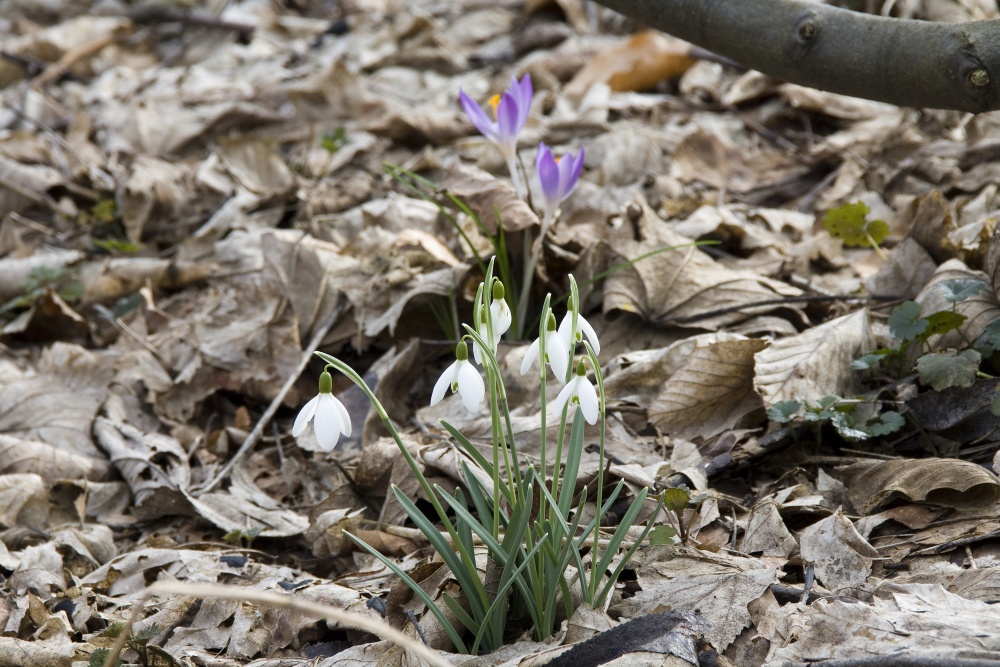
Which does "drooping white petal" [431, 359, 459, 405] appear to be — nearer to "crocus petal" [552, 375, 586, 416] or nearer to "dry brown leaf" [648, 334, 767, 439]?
"crocus petal" [552, 375, 586, 416]

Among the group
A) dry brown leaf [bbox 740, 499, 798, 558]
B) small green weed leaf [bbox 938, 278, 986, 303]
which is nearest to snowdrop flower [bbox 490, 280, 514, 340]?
dry brown leaf [bbox 740, 499, 798, 558]

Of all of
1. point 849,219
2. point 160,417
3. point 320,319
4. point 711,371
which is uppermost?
point 849,219

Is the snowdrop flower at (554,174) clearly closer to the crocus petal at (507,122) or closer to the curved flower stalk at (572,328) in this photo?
the crocus petal at (507,122)

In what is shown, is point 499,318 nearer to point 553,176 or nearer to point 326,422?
point 326,422

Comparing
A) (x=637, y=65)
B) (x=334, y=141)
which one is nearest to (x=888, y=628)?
(x=334, y=141)

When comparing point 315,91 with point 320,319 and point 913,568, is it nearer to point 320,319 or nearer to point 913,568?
point 320,319

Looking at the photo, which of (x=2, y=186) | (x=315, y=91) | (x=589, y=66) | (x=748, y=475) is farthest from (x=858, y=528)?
(x=2, y=186)
